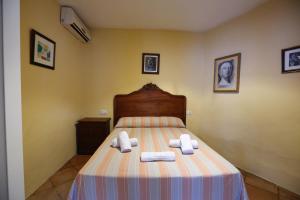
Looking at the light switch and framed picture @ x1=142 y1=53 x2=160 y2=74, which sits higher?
framed picture @ x1=142 y1=53 x2=160 y2=74

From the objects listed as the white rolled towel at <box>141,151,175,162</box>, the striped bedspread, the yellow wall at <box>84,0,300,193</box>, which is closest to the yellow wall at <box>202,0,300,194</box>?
the yellow wall at <box>84,0,300,193</box>

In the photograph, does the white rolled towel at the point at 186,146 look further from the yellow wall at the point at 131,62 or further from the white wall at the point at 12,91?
the yellow wall at the point at 131,62

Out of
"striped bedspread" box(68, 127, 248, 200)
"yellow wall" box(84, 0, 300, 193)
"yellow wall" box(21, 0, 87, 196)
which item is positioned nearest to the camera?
"striped bedspread" box(68, 127, 248, 200)

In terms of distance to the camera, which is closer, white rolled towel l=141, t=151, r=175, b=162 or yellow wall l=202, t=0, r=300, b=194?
white rolled towel l=141, t=151, r=175, b=162

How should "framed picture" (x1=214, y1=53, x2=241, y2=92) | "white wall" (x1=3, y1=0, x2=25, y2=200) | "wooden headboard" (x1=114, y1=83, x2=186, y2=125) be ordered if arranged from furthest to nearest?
"wooden headboard" (x1=114, y1=83, x2=186, y2=125) → "framed picture" (x1=214, y1=53, x2=241, y2=92) → "white wall" (x1=3, y1=0, x2=25, y2=200)

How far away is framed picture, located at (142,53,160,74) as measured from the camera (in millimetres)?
3234

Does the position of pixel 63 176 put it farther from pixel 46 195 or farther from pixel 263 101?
pixel 263 101

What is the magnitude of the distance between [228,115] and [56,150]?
2.70m

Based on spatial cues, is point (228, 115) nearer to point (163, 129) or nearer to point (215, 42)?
point (163, 129)

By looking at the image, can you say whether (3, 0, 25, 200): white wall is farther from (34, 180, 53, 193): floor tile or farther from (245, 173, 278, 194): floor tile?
(245, 173, 278, 194): floor tile

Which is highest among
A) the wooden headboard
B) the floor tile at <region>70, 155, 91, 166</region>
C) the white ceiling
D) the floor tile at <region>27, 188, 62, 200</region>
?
the white ceiling

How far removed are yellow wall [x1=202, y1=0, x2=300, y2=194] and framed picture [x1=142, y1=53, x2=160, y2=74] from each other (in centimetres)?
109

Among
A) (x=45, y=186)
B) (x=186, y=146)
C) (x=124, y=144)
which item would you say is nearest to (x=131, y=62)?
(x=124, y=144)

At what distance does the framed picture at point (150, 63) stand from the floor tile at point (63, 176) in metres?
2.04
